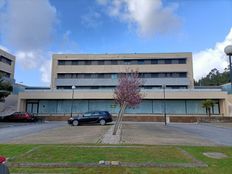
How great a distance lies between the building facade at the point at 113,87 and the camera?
134ft

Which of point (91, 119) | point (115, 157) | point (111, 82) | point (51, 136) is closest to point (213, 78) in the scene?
point (111, 82)

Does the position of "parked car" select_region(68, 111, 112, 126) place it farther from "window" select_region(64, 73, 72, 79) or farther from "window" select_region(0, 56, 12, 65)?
"window" select_region(0, 56, 12, 65)

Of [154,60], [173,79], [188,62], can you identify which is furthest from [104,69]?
[188,62]

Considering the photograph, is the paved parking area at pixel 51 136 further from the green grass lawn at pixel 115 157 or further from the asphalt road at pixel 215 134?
the asphalt road at pixel 215 134

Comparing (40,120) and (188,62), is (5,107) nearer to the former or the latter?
(40,120)

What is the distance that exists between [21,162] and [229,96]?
126 ft

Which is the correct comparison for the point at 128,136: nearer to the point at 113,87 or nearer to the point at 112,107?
the point at 112,107

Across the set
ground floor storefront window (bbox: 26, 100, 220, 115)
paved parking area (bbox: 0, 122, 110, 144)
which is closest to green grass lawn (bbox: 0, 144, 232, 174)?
paved parking area (bbox: 0, 122, 110, 144)

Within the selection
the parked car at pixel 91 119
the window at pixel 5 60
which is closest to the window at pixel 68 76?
the window at pixel 5 60

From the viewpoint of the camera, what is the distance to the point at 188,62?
51500mm

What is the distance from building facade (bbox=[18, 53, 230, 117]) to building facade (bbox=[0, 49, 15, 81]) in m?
10.0

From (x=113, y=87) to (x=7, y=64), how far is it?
24336 mm

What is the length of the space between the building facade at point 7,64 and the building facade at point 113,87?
32.8 ft

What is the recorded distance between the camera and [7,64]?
53.3 m
